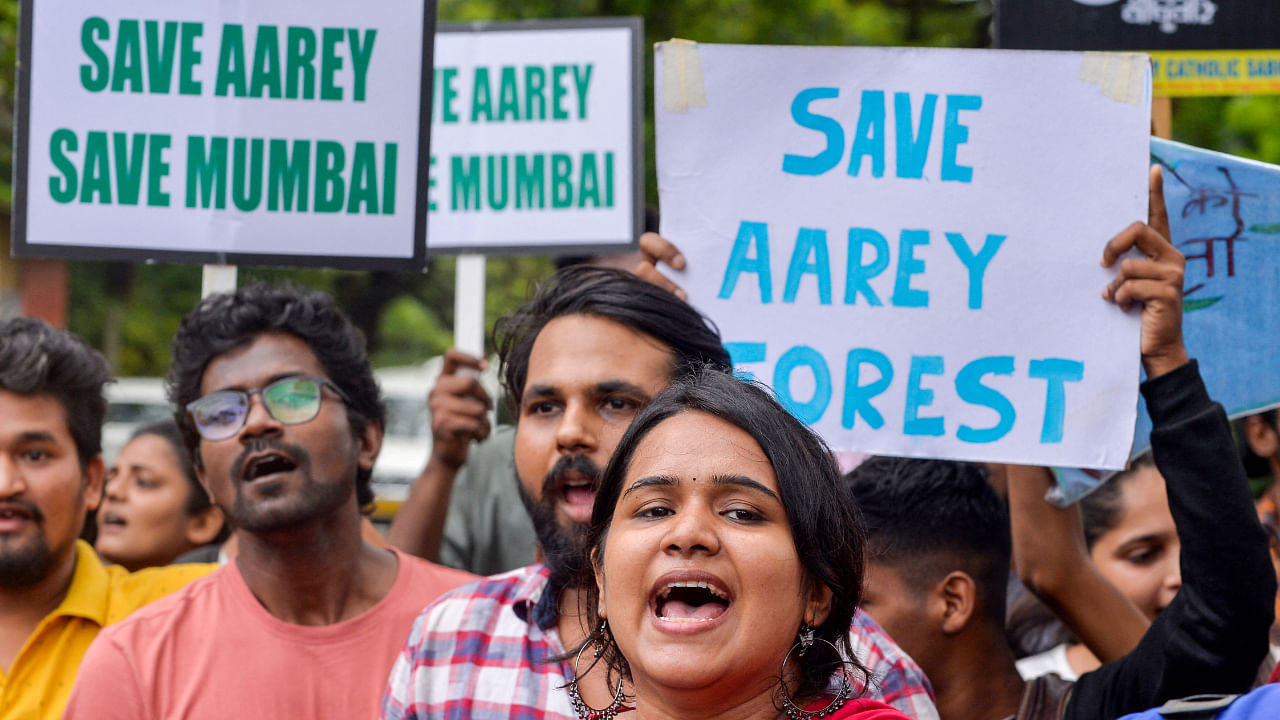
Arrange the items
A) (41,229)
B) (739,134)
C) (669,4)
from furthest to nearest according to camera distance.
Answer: (669,4) → (41,229) → (739,134)

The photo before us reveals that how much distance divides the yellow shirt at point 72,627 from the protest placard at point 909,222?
5.47ft

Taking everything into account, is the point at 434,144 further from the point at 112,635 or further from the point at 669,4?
the point at 669,4

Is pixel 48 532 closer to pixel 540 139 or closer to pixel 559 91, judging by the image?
pixel 540 139

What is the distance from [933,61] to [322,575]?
5.93 feet

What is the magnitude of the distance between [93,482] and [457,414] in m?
0.97

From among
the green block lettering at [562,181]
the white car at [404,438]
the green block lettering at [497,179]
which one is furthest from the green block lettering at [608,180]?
the white car at [404,438]

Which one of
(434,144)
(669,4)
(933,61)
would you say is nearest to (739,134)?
(933,61)

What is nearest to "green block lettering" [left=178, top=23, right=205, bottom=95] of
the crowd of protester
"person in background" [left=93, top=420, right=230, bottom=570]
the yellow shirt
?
the crowd of protester

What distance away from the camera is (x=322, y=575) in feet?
11.1

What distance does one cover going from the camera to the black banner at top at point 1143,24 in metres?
3.77

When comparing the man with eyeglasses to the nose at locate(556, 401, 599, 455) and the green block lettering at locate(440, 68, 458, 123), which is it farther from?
the green block lettering at locate(440, 68, 458, 123)

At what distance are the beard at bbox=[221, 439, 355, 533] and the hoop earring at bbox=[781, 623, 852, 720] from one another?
5.11 feet

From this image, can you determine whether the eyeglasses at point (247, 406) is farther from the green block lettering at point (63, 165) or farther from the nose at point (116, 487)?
the nose at point (116, 487)

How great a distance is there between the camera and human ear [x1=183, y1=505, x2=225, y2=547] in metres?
5.32
